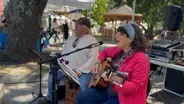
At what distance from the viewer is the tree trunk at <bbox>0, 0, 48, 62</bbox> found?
7.55 m

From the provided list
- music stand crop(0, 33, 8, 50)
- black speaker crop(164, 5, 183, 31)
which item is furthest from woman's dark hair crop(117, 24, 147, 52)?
music stand crop(0, 33, 8, 50)

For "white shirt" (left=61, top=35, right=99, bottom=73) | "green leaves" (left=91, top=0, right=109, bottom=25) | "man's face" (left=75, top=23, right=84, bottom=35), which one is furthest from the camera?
"green leaves" (left=91, top=0, right=109, bottom=25)

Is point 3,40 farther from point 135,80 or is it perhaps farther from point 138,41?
point 135,80

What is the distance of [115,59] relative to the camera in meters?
3.49

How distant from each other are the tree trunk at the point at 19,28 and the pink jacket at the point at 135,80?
5070 mm

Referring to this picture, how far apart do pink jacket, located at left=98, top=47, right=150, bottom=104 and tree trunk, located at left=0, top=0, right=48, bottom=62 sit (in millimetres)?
5070

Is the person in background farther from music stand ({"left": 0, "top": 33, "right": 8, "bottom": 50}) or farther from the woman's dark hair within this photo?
music stand ({"left": 0, "top": 33, "right": 8, "bottom": 50})

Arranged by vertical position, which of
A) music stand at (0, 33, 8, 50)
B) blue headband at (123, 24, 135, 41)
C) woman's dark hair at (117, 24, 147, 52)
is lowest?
music stand at (0, 33, 8, 50)

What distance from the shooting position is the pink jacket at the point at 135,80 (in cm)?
274

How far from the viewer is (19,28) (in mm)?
7598

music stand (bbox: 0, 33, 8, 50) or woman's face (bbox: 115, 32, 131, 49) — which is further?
music stand (bbox: 0, 33, 8, 50)

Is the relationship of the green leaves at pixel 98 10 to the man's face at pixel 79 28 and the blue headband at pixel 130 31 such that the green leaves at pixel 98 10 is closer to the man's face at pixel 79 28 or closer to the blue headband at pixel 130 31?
the man's face at pixel 79 28

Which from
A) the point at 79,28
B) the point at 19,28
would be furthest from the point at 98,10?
the point at 79,28

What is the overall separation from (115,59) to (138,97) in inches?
29.1
